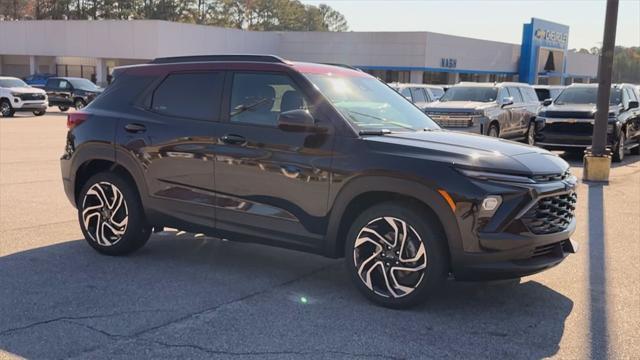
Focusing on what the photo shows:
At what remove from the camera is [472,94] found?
17391 millimetres

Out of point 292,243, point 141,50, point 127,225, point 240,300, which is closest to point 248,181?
point 292,243

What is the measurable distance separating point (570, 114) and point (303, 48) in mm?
47506

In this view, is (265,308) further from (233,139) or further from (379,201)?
(233,139)

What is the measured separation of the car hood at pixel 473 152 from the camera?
15.4ft

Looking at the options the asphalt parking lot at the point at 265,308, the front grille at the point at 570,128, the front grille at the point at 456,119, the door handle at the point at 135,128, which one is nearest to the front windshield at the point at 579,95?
the front grille at the point at 570,128

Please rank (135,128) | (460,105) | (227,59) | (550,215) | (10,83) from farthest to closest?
(10,83) → (460,105) → (135,128) → (227,59) → (550,215)

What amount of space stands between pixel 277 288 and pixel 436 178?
1698 millimetres

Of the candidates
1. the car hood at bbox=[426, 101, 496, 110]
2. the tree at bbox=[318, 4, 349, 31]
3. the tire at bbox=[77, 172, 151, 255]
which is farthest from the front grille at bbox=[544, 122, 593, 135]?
the tree at bbox=[318, 4, 349, 31]

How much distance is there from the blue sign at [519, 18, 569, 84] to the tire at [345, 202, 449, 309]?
56.0 meters

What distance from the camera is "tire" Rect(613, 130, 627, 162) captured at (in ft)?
51.1

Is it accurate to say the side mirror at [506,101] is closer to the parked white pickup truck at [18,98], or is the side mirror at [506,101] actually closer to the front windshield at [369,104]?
the front windshield at [369,104]

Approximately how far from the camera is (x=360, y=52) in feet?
191

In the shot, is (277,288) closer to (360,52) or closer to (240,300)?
(240,300)

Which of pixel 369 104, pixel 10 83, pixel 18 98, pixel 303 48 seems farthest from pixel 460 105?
pixel 303 48
